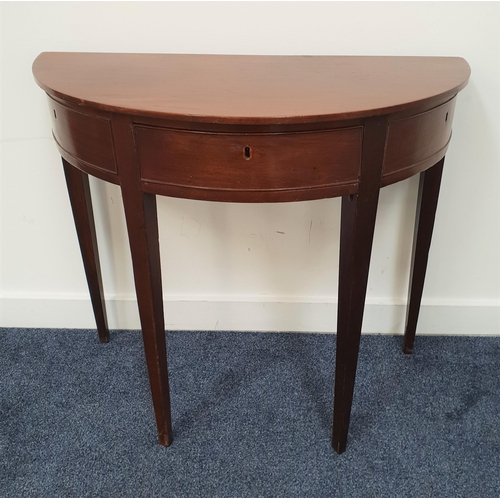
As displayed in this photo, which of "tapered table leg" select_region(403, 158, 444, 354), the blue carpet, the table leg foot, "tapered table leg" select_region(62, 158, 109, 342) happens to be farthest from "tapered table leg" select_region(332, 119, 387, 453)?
"tapered table leg" select_region(62, 158, 109, 342)

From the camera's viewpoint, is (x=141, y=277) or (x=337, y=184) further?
(x=141, y=277)

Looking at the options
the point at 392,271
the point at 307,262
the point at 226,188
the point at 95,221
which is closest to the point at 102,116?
the point at 226,188

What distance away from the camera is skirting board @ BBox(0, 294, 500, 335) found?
163 centimetres

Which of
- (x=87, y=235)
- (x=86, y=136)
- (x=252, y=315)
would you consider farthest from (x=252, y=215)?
(x=86, y=136)

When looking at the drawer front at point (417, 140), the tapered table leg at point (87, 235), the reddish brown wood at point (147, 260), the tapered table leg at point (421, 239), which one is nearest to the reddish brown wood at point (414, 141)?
the drawer front at point (417, 140)

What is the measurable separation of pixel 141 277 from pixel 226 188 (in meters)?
0.29

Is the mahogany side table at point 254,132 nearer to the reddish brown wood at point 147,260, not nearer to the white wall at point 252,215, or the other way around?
the reddish brown wood at point 147,260

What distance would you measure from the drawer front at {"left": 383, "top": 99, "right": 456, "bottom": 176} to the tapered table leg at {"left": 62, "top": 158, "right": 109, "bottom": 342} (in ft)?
2.57

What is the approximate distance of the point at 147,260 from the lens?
3.53 feet

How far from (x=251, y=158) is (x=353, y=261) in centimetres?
31

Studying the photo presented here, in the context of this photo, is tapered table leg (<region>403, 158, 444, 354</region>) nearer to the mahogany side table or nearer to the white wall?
the white wall

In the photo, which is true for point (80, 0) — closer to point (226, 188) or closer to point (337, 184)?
point (226, 188)

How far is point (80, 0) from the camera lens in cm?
127

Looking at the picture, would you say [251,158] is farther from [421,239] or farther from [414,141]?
[421,239]
